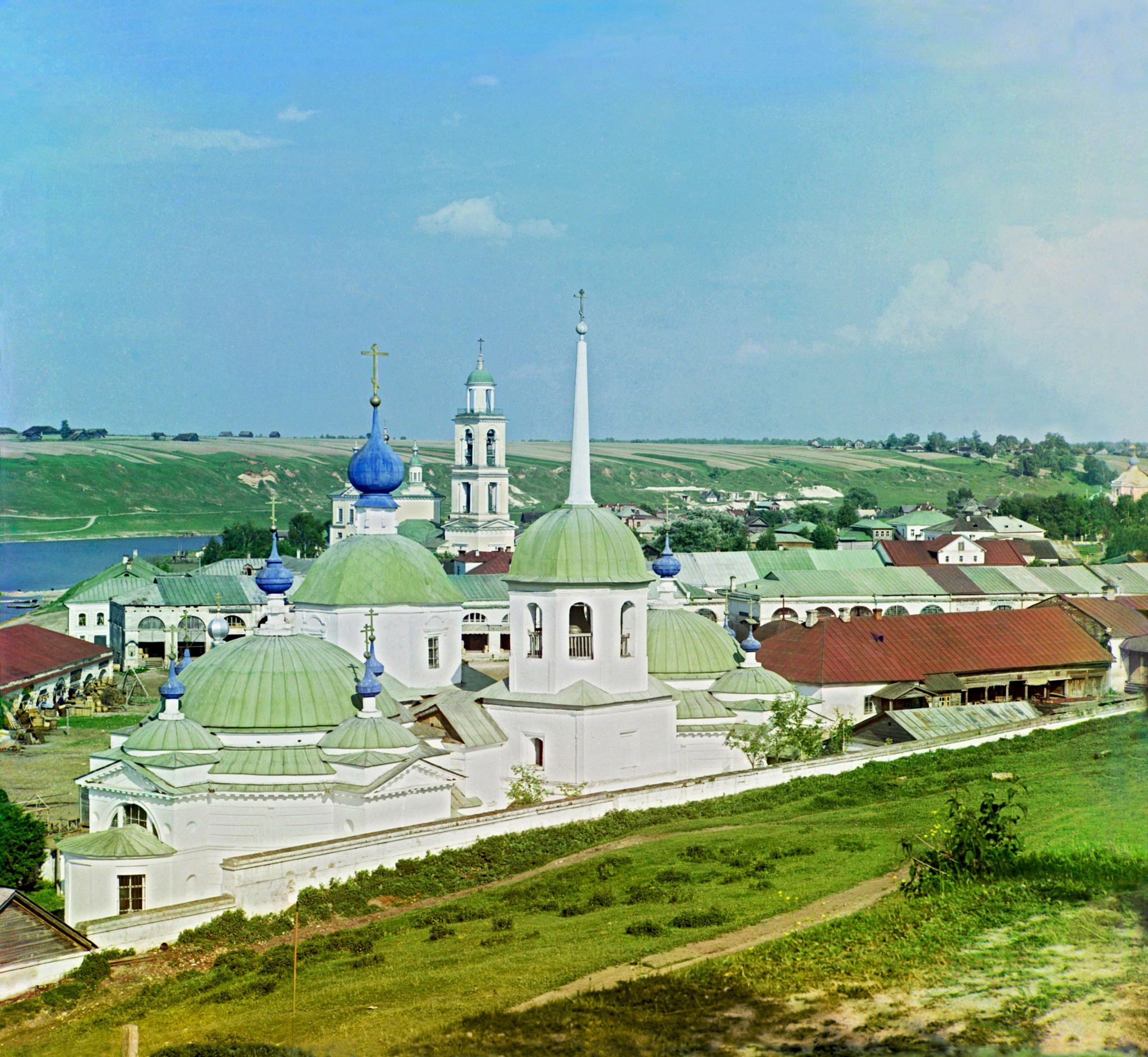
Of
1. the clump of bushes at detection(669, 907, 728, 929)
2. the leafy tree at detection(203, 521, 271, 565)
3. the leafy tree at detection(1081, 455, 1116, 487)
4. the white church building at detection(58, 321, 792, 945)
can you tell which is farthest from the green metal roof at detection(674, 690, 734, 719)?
the leafy tree at detection(203, 521, 271, 565)

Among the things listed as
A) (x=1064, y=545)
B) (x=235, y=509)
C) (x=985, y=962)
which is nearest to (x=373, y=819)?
(x=985, y=962)

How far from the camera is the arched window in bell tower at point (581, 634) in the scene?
26.4m

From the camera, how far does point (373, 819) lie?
22484mm

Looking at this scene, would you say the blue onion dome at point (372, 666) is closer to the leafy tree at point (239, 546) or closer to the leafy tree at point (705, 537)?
the leafy tree at point (705, 537)

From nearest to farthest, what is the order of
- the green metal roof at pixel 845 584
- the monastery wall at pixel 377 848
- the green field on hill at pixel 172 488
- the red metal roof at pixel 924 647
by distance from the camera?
1. the monastery wall at pixel 377 848
2. the red metal roof at pixel 924 647
3. the green metal roof at pixel 845 584
4. the green field on hill at pixel 172 488

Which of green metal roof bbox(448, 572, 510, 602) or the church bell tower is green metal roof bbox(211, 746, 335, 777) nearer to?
green metal roof bbox(448, 572, 510, 602)

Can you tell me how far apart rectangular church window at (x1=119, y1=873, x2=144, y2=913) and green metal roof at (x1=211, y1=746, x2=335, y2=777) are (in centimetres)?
207

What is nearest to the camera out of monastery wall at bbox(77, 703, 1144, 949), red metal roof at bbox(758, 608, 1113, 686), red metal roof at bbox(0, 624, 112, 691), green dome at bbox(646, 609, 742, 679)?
monastery wall at bbox(77, 703, 1144, 949)

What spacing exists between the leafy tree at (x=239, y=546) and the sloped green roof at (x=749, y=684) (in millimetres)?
59356

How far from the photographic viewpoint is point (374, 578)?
28.0 meters

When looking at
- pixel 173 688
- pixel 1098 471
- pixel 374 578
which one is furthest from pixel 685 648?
pixel 1098 471

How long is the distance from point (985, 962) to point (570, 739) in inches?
499

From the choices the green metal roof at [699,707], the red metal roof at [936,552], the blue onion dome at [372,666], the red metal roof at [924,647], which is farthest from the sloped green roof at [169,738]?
the red metal roof at [936,552]

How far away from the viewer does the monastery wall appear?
63.0 ft
